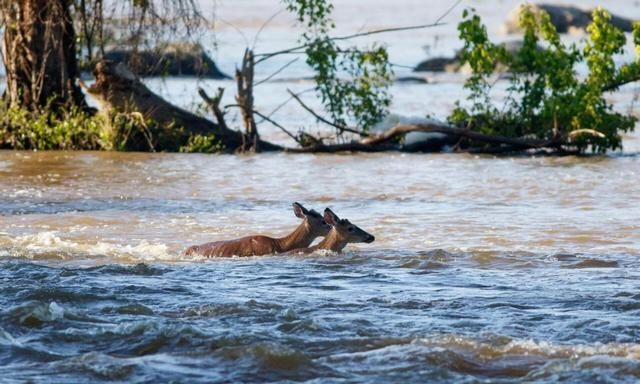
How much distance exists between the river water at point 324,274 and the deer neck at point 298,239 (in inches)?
13.8

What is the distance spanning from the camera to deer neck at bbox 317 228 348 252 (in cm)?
1189

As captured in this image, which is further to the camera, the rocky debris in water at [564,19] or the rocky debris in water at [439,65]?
the rocky debris in water at [564,19]

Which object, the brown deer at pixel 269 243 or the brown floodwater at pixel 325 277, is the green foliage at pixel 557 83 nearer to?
the brown floodwater at pixel 325 277

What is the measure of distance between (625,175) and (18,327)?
397 inches

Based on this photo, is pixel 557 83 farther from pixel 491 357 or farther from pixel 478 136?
pixel 491 357

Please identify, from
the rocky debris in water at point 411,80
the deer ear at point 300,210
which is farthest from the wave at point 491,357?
the rocky debris in water at point 411,80

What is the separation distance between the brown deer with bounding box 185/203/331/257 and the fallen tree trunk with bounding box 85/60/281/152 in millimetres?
7422

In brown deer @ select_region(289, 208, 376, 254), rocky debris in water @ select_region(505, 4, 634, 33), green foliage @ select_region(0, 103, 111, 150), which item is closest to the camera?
brown deer @ select_region(289, 208, 376, 254)

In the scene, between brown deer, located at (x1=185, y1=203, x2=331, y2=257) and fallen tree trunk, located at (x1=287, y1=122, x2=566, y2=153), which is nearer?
brown deer, located at (x1=185, y1=203, x2=331, y2=257)

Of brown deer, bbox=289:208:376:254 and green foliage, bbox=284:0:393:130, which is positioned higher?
green foliage, bbox=284:0:393:130

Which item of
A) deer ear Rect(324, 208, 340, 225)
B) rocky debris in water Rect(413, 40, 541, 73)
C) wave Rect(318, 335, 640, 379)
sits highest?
rocky debris in water Rect(413, 40, 541, 73)

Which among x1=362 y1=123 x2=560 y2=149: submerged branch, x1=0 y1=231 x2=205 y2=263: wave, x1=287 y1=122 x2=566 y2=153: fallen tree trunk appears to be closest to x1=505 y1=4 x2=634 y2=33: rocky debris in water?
x1=287 y1=122 x2=566 y2=153: fallen tree trunk

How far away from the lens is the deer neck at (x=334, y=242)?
1189 centimetres

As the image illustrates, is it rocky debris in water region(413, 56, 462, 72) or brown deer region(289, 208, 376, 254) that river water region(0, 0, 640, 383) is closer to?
brown deer region(289, 208, 376, 254)
